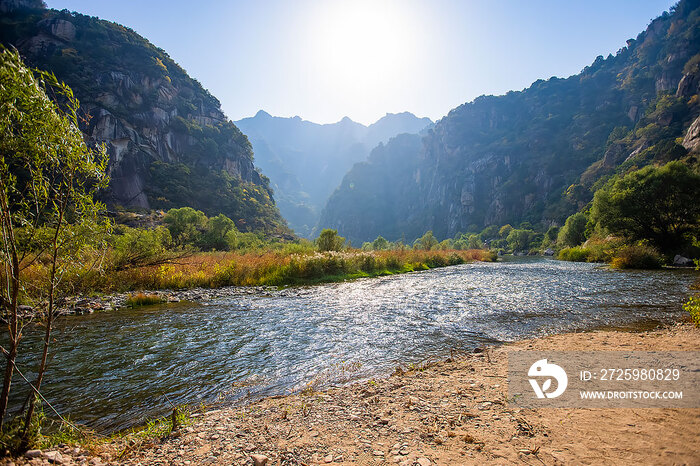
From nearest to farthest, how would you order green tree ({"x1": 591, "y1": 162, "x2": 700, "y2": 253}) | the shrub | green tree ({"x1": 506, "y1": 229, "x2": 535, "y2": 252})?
the shrub < green tree ({"x1": 591, "y1": 162, "x2": 700, "y2": 253}) < green tree ({"x1": 506, "y1": 229, "x2": 535, "y2": 252})

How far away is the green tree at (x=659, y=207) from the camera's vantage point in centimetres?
3008

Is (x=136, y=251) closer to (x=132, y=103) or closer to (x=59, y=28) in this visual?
(x=132, y=103)

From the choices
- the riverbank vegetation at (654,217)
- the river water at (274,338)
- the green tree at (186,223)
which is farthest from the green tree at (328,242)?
the riverbank vegetation at (654,217)

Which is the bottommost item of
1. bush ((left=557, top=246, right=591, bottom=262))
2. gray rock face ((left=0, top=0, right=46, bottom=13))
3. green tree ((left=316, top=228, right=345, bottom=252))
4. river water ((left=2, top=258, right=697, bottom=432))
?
bush ((left=557, top=246, right=591, bottom=262))

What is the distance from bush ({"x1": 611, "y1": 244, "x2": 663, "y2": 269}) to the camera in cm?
2744

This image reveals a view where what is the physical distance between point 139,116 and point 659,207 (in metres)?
129

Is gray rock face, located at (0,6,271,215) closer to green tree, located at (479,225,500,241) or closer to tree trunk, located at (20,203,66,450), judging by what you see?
tree trunk, located at (20,203,66,450)

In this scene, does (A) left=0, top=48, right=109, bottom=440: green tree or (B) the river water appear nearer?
(A) left=0, top=48, right=109, bottom=440: green tree

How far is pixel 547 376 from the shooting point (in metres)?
5.77

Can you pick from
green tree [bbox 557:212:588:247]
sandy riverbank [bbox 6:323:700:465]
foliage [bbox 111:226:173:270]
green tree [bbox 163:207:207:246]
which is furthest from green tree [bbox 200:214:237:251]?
A: green tree [bbox 557:212:588:247]

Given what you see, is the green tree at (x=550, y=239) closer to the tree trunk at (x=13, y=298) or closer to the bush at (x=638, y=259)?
the bush at (x=638, y=259)

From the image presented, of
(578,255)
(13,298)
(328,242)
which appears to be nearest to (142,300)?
(13,298)

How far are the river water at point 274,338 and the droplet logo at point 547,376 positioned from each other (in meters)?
2.41

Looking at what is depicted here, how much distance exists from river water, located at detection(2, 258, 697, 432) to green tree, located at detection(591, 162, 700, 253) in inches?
724
